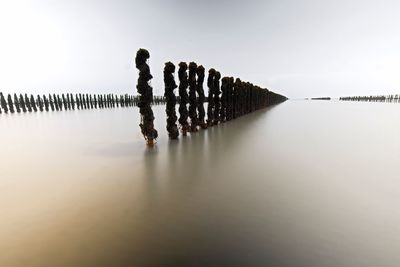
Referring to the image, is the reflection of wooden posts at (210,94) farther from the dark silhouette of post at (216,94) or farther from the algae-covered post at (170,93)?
the algae-covered post at (170,93)

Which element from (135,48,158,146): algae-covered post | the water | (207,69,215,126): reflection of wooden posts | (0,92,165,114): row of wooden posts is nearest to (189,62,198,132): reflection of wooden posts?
(207,69,215,126): reflection of wooden posts

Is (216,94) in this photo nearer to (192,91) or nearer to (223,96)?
(223,96)

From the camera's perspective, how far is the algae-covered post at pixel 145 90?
7.68 metres

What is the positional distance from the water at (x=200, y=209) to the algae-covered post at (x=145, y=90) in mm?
1337

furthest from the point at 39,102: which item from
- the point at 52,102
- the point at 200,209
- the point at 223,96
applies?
the point at 200,209

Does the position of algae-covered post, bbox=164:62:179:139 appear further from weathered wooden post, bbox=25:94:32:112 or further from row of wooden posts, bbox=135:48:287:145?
weathered wooden post, bbox=25:94:32:112

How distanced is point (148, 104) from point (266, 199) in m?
5.32

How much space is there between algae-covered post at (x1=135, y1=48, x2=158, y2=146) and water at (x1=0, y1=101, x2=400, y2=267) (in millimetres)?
1337

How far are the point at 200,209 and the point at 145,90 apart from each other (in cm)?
527

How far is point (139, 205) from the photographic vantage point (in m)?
3.65

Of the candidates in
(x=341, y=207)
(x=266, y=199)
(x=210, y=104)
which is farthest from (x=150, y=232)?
(x=210, y=104)

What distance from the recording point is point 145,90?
7883mm

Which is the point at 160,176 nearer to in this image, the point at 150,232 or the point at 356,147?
the point at 150,232

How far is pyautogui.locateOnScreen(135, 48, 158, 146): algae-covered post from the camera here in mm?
7684
